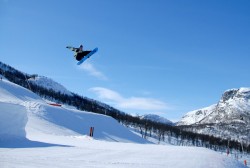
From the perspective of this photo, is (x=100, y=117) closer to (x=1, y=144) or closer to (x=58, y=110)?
(x=58, y=110)

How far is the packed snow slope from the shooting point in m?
18.8

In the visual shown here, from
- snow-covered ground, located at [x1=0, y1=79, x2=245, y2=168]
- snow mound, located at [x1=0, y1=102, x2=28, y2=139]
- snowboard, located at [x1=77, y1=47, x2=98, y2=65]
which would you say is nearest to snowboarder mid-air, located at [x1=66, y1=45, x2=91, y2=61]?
snowboard, located at [x1=77, y1=47, x2=98, y2=65]

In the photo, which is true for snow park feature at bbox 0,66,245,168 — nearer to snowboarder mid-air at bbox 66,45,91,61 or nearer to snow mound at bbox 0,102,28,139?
snow mound at bbox 0,102,28,139

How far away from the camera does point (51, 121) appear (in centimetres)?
4859

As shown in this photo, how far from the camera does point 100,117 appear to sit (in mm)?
67625

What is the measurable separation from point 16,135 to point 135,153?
816 centimetres

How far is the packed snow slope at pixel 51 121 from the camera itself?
18750mm

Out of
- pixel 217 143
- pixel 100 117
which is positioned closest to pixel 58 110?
pixel 100 117

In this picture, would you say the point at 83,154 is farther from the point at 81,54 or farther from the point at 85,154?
the point at 81,54

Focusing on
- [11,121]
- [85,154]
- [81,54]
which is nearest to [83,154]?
[85,154]

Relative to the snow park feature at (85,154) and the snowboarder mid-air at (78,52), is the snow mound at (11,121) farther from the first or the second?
the snowboarder mid-air at (78,52)

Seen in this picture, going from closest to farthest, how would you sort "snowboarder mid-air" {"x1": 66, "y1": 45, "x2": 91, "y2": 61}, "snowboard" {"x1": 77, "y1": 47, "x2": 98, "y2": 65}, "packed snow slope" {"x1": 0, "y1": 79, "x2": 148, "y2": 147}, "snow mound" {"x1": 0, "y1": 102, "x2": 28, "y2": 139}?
"snow mound" {"x1": 0, "y1": 102, "x2": 28, "y2": 139} < "packed snow slope" {"x1": 0, "y1": 79, "x2": 148, "y2": 147} < "snowboarder mid-air" {"x1": 66, "y1": 45, "x2": 91, "y2": 61} < "snowboard" {"x1": 77, "y1": 47, "x2": 98, "y2": 65}

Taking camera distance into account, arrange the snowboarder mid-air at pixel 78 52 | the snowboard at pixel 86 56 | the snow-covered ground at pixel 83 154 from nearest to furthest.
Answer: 1. the snow-covered ground at pixel 83 154
2. the snowboarder mid-air at pixel 78 52
3. the snowboard at pixel 86 56

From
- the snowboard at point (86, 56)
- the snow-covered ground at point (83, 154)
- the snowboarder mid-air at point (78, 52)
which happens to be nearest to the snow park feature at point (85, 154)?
the snow-covered ground at point (83, 154)
